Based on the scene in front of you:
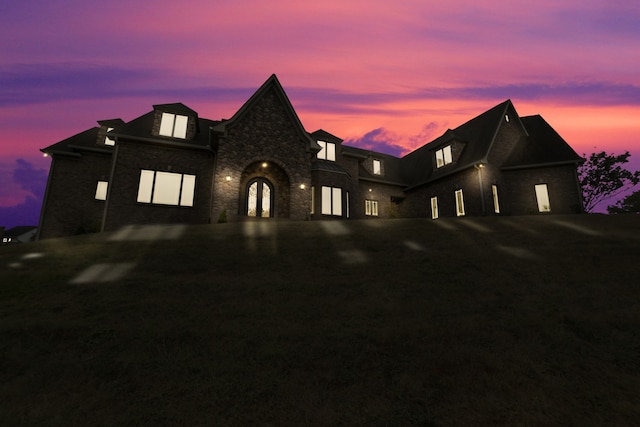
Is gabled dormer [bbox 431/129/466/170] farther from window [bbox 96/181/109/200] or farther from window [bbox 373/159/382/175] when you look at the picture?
window [bbox 96/181/109/200]

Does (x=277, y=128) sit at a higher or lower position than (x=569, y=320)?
higher

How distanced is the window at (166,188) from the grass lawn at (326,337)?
8.96m

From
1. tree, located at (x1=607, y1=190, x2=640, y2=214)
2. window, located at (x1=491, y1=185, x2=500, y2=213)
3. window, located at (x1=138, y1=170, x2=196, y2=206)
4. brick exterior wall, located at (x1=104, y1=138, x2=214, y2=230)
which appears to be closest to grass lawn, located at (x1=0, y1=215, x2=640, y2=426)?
brick exterior wall, located at (x1=104, y1=138, x2=214, y2=230)

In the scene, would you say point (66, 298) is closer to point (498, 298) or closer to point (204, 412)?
point (204, 412)

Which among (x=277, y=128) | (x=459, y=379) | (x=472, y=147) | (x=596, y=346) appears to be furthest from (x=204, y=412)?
(x=472, y=147)

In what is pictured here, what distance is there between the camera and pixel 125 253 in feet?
33.0

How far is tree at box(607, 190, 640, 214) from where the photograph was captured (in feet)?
104

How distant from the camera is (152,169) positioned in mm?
Result: 18766

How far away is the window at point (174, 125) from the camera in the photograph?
1945 centimetres

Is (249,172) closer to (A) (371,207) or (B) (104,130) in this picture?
(B) (104,130)

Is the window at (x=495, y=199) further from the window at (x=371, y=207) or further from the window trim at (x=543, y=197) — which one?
the window at (x=371, y=207)

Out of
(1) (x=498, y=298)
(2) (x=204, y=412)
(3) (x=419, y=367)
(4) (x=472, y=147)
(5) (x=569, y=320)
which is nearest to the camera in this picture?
(2) (x=204, y=412)

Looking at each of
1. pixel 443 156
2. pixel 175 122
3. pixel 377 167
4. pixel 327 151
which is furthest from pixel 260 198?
pixel 443 156

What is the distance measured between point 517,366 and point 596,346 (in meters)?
1.50
